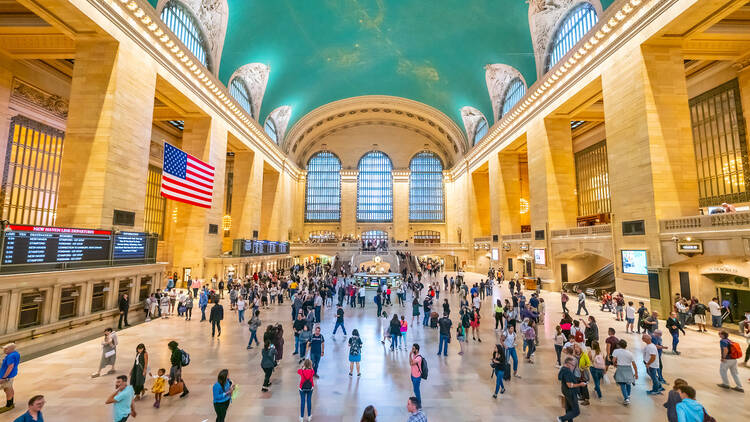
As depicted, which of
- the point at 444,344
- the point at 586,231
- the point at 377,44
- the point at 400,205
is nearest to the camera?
the point at 444,344

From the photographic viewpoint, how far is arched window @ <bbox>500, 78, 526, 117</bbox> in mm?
24169

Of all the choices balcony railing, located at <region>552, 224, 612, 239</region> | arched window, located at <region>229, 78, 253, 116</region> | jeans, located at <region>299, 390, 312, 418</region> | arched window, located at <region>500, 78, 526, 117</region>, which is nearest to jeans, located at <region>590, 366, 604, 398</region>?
jeans, located at <region>299, 390, 312, 418</region>

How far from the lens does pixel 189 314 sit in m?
11.5

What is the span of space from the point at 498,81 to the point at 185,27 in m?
22.0

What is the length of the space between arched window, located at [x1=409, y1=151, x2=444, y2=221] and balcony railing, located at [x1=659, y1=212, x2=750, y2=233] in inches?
1300

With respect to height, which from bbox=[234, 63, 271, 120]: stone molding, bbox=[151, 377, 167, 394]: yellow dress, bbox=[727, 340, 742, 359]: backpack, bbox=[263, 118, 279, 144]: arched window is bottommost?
bbox=[151, 377, 167, 394]: yellow dress

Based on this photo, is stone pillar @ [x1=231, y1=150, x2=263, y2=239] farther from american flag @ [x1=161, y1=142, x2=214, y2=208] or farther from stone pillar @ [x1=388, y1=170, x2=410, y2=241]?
stone pillar @ [x1=388, y1=170, x2=410, y2=241]

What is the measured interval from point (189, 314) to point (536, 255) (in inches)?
A: 762

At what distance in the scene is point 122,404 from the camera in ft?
13.2

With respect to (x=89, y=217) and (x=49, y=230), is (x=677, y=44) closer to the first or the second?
(x=49, y=230)

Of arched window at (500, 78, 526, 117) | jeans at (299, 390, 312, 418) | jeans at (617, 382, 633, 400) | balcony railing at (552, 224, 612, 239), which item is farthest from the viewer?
arched window at (500, 78, 526, 117)

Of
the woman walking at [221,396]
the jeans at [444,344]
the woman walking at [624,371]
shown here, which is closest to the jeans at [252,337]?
the woman walking at [221,396]

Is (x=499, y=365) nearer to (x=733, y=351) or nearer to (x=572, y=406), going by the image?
(x=572, y=406)

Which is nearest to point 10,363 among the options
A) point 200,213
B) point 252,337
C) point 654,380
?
point 252,337
